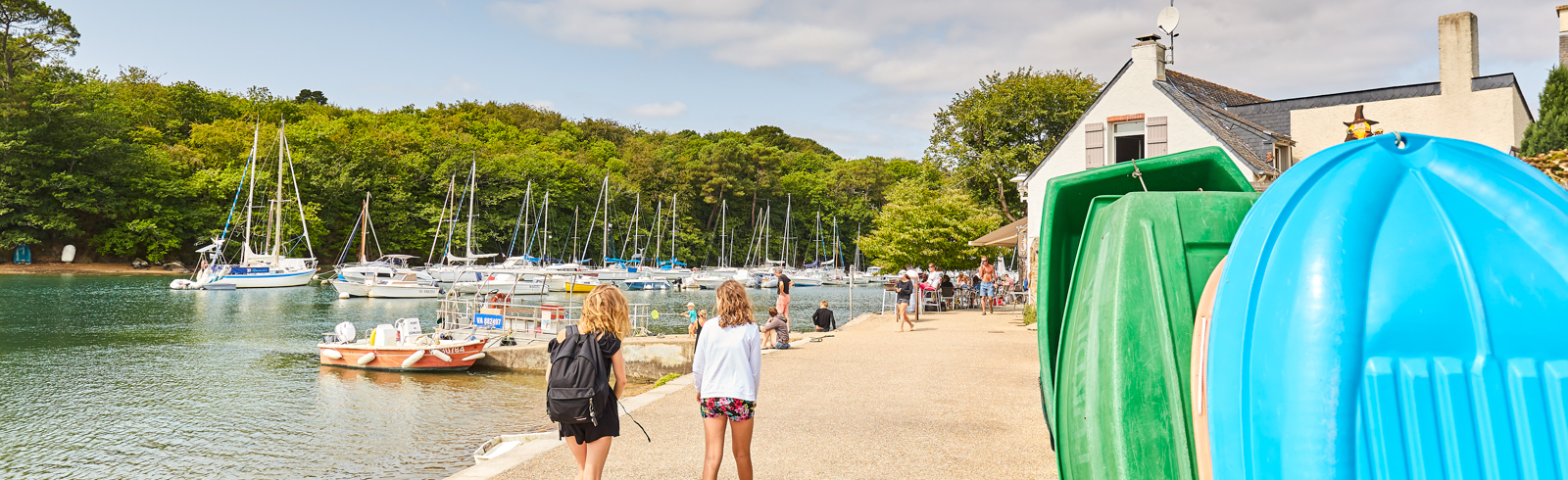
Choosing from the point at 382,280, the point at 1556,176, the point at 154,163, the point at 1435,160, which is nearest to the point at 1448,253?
Answer: the point at 1435,160

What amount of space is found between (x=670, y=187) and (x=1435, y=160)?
328 feet

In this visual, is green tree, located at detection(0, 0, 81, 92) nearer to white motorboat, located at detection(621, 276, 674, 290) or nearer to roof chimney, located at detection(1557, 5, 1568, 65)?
white motorboat, located at detection(621, 276, 674, 290)

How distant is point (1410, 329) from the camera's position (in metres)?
1.83

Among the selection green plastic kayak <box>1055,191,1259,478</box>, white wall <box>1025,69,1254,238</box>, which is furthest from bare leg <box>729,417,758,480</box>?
white wall <box>1025,69,1254,238</box>

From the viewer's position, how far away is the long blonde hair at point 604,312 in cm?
530

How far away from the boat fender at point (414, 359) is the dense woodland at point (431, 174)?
21.6 m

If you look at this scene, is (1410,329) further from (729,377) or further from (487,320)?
(487,320)

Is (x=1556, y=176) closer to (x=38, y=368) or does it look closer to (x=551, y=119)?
(x=38, y=368)

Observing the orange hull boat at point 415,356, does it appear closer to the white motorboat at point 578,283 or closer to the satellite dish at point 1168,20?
the satellite dish at point 1168,20

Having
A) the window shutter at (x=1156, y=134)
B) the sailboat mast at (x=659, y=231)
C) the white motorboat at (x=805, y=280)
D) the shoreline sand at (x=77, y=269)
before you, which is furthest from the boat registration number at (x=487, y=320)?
the sailboat mast at (x=659, y=231)

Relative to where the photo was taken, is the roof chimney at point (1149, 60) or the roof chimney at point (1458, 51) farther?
the roof chimney at point (1149, 60)

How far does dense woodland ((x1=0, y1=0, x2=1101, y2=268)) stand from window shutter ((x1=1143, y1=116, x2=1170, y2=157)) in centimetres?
1659

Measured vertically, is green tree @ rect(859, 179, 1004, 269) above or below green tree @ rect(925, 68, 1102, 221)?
below

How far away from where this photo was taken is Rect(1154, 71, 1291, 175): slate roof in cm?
1866
